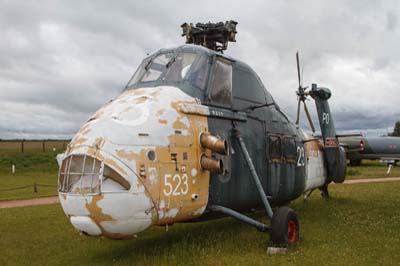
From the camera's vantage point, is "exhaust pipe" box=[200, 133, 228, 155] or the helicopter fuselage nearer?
the helicopter fuselage

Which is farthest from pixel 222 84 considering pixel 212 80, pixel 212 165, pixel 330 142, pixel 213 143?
pixel 330 142

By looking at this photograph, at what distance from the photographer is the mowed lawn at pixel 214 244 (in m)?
7.80

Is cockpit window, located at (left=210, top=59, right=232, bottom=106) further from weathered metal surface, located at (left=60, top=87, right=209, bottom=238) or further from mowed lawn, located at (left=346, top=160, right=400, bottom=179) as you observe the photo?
mowed lawn, located at (left=346, top=160, right=400, bottom=179)

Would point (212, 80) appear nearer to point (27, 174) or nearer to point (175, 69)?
point (175, 69)

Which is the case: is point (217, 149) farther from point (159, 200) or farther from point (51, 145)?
point (51, 145)

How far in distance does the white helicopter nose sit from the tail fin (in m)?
9.10

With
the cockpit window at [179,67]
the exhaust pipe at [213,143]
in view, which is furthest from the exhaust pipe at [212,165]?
the cockpit window at [179,67]

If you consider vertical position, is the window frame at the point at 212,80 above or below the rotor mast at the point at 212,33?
below

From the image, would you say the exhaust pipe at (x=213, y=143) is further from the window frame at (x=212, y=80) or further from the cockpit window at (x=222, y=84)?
the cockpit window at (x=222, y=84)

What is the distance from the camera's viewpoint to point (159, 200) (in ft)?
22.1

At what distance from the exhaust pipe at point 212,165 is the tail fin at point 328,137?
7669mm

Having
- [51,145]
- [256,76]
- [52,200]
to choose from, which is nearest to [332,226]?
[256,76]

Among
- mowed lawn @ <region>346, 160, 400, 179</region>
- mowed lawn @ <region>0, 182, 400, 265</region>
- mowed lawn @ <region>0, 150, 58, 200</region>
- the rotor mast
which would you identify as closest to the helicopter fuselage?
mowed lawn @ <region>0, 182, 400, 265</region>

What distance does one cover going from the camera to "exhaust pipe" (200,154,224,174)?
290 inches
